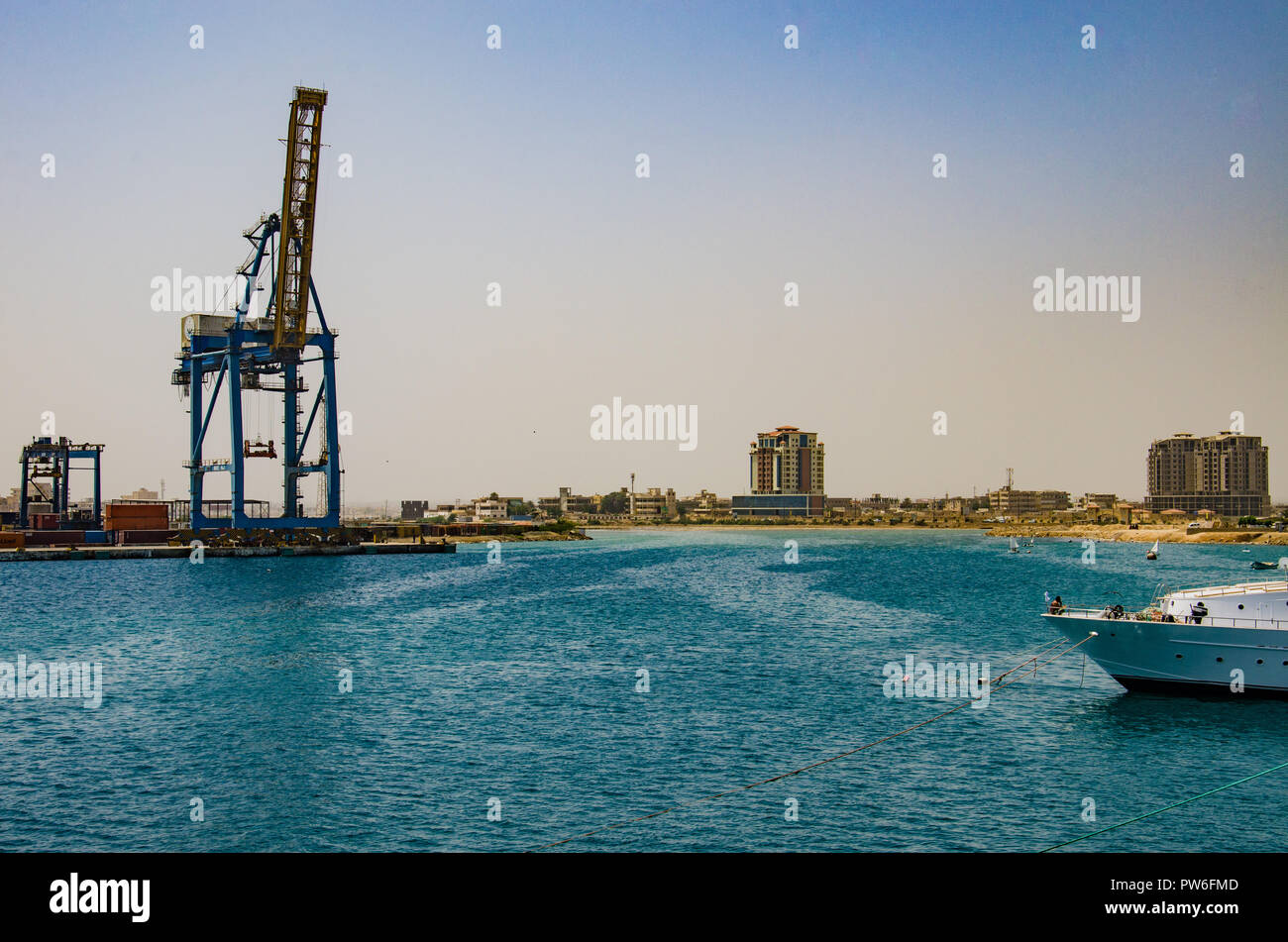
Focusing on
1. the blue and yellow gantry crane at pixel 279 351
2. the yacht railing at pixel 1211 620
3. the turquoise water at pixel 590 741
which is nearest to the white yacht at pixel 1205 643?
the yacht railing at pixel 1211 620

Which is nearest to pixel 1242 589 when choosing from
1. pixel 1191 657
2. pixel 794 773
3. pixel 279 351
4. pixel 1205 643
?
pixel 1205 643

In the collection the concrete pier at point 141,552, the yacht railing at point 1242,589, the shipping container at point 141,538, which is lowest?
the concrete pier at point 141,552

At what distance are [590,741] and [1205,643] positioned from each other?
20.2 metres

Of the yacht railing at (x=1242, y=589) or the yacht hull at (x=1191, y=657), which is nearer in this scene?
the yacht railing at (x=1242, y=589)

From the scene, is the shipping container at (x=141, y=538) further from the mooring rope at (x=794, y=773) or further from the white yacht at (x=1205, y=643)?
the white yacht at (x=1205, y=643)

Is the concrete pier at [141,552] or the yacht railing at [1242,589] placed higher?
the yacht railing at [1242,589]

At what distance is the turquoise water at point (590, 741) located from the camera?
64.4ft

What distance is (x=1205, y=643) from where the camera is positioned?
31.2 metres

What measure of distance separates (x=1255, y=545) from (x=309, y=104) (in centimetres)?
16509

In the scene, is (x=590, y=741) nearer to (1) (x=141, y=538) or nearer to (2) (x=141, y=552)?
(2) (x=141, y=552)

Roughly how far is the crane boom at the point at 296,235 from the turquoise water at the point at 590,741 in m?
50.4

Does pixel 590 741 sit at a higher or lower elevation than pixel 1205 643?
lower

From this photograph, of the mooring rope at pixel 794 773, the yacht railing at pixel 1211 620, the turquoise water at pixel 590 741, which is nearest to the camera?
the mooring rope at pixel 794 773
